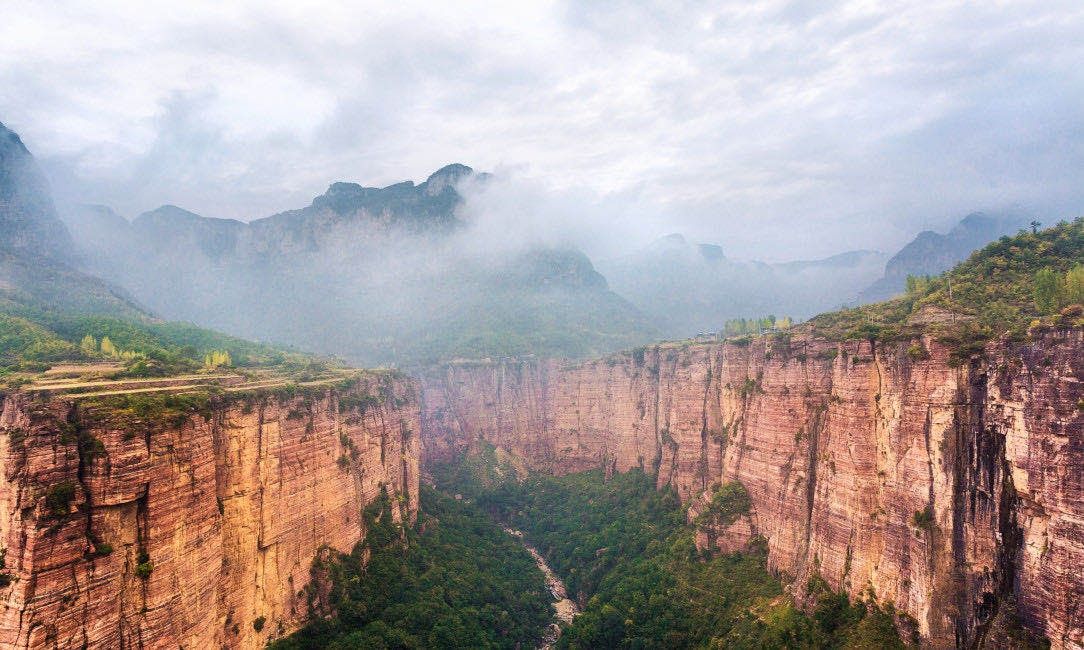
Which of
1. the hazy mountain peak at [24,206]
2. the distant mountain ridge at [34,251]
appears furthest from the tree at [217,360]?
the hazy mountain peak at [24,206]

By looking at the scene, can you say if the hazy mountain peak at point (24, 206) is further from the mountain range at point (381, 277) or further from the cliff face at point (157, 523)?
the cliff face at point (157, 523)

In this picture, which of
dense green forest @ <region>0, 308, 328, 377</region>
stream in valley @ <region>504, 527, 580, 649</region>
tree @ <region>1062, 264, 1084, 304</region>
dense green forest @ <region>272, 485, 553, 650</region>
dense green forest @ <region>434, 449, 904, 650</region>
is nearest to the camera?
tree @ <region>1062, 264, 1084, 304</region>

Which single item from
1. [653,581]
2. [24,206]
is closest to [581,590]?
[653,581]

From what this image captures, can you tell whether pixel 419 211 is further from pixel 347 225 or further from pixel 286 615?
pixel 286 615

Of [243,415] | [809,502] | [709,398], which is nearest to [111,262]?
[243,415]

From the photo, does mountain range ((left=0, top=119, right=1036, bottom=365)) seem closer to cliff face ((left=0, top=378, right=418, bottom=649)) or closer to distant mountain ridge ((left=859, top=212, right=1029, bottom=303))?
distant mountain ridge ((left=859, top=212, right=1029, bottom=303))

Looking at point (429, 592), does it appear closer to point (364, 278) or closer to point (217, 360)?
point (217, 360)

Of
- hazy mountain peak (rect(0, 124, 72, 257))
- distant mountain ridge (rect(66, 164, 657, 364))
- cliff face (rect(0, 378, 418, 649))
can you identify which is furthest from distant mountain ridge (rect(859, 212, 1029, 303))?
hazy mountain peak (rect(0, 124, 72, 257))
